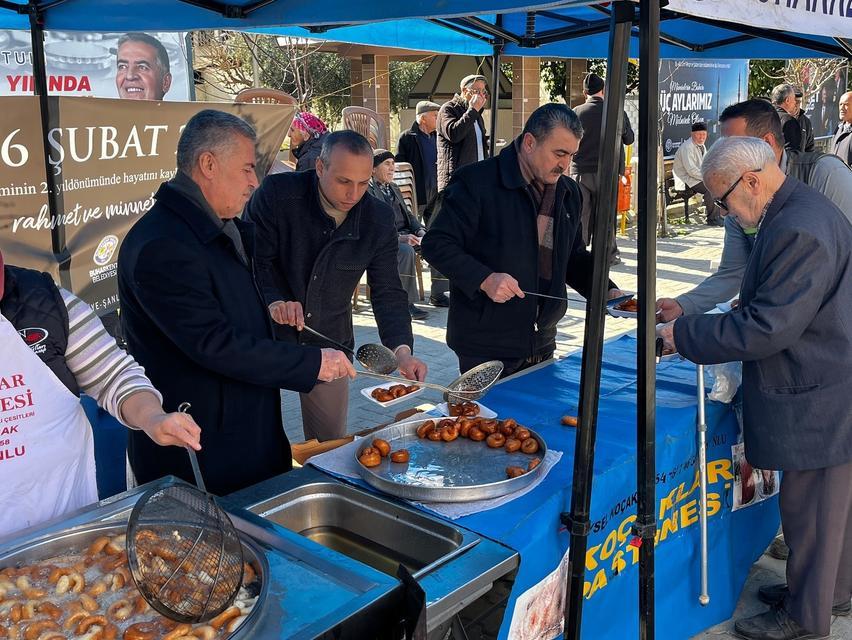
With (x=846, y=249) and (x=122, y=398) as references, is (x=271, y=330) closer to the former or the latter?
(x=122, y=398)

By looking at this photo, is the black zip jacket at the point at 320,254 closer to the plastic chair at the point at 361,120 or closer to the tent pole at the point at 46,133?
the tent pole at the point at 46,133

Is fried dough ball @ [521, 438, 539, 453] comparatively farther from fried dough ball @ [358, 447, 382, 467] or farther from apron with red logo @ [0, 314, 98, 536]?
apron with red logo @ [0, 314, 98, 536]

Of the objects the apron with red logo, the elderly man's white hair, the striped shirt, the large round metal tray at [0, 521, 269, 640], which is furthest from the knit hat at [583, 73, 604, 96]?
the large round metal tray at [0, 521, 269, 640]

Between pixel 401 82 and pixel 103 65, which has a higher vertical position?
pixel 401 82

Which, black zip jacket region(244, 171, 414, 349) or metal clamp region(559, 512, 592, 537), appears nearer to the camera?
metal clamp region(559, 512, 592, 537)

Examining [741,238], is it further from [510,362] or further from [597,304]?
[597,304]

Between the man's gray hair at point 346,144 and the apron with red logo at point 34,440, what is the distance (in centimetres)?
138

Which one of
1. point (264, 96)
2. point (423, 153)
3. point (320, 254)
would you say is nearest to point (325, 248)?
point (320, 254)

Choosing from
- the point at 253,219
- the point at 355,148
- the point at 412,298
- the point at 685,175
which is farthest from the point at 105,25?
the point at 685,175

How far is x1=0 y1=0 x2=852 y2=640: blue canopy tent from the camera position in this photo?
1.94 metres

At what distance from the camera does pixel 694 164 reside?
37.9ft

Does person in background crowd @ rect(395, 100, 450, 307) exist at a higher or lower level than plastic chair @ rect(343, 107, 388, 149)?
lower

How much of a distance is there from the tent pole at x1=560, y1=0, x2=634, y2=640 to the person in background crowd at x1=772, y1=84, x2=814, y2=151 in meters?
6.40

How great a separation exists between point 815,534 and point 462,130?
5904 millimetres
